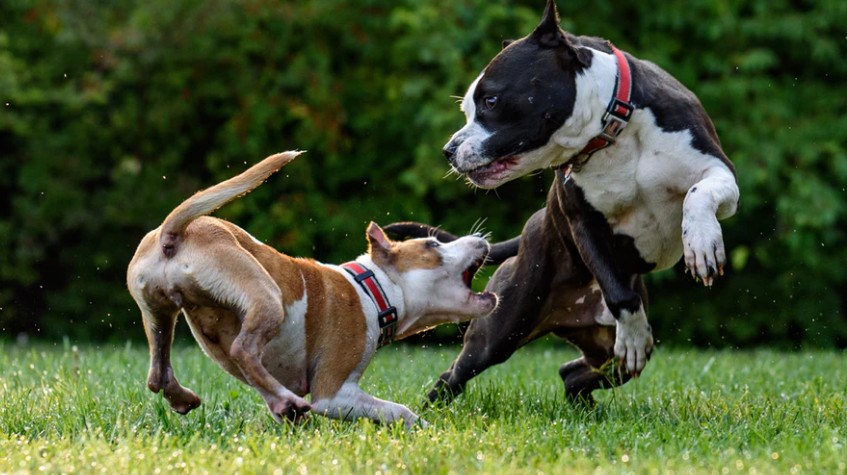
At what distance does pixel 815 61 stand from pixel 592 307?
7.70 metres

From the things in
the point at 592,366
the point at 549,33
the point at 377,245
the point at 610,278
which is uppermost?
the point at 549,33

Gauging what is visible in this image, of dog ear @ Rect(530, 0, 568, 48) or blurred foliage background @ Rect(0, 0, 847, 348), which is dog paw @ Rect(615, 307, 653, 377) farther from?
blurred foliage background @ Rect(0, 0, 847, 348)

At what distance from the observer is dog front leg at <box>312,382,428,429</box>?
15.1ft

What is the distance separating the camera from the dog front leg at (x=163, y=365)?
4.52 metres

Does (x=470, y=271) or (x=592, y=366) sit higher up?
(x=470, y=271)

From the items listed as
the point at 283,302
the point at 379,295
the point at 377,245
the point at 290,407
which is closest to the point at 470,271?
the point at 377,245

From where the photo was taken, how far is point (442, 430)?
14.3 feet

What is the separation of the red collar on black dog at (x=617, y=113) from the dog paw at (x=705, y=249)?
524 mm

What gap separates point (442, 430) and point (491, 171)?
1131mm

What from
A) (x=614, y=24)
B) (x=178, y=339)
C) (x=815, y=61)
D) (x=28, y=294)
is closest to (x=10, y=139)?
(x=28, y=294)

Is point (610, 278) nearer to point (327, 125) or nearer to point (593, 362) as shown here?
point (593, 362)

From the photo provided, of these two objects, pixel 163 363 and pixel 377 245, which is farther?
pixel 377 245

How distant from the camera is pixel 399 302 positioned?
520 cm

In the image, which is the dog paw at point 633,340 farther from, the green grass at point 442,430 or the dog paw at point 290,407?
→ the dog paw at point 290,407
